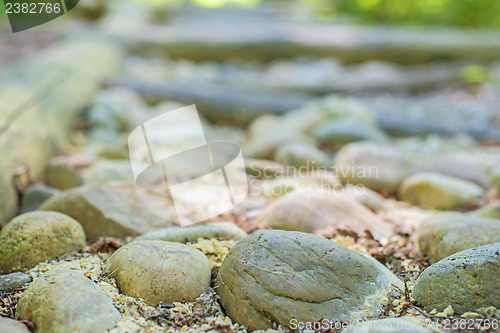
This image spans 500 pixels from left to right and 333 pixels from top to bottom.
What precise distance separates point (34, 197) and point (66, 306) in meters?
1.27

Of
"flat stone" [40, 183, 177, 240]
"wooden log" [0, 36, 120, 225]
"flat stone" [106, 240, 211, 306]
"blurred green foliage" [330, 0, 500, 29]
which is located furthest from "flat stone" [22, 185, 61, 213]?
"blurred green foliage" [330, 0, 500, 29]

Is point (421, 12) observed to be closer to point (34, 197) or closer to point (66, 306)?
point (34, 197)

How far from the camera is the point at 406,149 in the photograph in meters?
3.77

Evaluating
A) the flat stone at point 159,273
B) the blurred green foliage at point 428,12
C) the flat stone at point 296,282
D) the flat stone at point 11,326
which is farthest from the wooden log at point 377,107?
the blurred green foliage at point 428,12

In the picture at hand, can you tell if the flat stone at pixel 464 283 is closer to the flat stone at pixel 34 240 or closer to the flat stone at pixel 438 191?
the flat stone at pixel 438 191

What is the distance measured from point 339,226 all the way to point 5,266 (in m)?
1.49

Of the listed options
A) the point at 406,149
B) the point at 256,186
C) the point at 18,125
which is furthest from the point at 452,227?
the point at 18,125

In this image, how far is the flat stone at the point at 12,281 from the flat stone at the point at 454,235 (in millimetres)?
1683

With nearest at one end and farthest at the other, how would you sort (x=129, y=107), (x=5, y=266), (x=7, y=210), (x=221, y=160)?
(x=5, y=266)
(x=7, y=210)
(x=221, y=160)
(x=129, y=107)

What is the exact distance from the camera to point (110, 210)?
2.22m

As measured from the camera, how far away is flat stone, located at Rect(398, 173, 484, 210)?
8.97 feet

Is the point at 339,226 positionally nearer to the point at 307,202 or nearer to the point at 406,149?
the point at 307,202

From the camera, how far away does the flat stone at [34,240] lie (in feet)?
5.98

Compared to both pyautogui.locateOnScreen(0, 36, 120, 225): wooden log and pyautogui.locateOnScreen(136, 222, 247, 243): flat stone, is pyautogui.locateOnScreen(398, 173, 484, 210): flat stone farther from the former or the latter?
pyautogui.locateOnScreen(0, 36, 120, 225): wooden log
